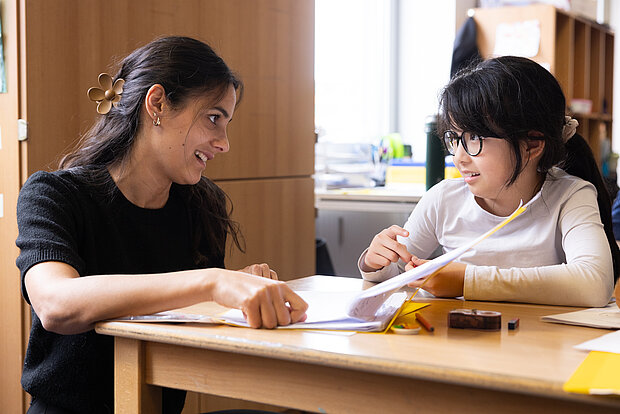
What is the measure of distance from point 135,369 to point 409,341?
38 centimetres

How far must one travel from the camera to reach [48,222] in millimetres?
1181

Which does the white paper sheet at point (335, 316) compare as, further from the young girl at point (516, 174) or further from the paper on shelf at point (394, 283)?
the young girl at point (516, 174)

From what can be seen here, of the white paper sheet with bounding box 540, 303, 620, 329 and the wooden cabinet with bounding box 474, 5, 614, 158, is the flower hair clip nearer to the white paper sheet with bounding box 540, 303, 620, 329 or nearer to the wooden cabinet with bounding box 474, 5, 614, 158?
the white paper sheet with bounding box 540, 303, 620, 329

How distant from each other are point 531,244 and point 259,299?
0.71m

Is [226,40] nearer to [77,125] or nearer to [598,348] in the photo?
[77,125]

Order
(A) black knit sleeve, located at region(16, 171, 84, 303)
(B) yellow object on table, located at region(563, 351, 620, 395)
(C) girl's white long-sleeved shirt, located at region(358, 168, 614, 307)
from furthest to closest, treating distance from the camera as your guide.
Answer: (C) girl's white long-sleeved shirt, located at region(358, 168, 614, 307)
(A) black knit sleeve, located at region(16, 171, 84, 303)
(B) yellow object on table, located at region(563, 351, 620, 395)

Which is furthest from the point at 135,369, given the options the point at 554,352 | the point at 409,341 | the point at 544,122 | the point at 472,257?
the point at 544,122

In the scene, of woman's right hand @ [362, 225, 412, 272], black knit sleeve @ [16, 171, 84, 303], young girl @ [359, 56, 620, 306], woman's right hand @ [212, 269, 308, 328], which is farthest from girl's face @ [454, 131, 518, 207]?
black knit sleeve @ [16, 171, 84, 303]

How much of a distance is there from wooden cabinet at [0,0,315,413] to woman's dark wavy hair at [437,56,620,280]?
960 mm

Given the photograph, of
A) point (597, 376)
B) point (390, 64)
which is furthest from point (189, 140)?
point (390, 64)

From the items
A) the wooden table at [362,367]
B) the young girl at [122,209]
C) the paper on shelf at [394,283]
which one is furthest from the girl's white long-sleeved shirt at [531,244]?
the young girl at [122,209]

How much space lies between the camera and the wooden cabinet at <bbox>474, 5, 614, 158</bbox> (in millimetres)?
4402

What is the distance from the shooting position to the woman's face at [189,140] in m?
1.40

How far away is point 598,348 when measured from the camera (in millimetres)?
858
